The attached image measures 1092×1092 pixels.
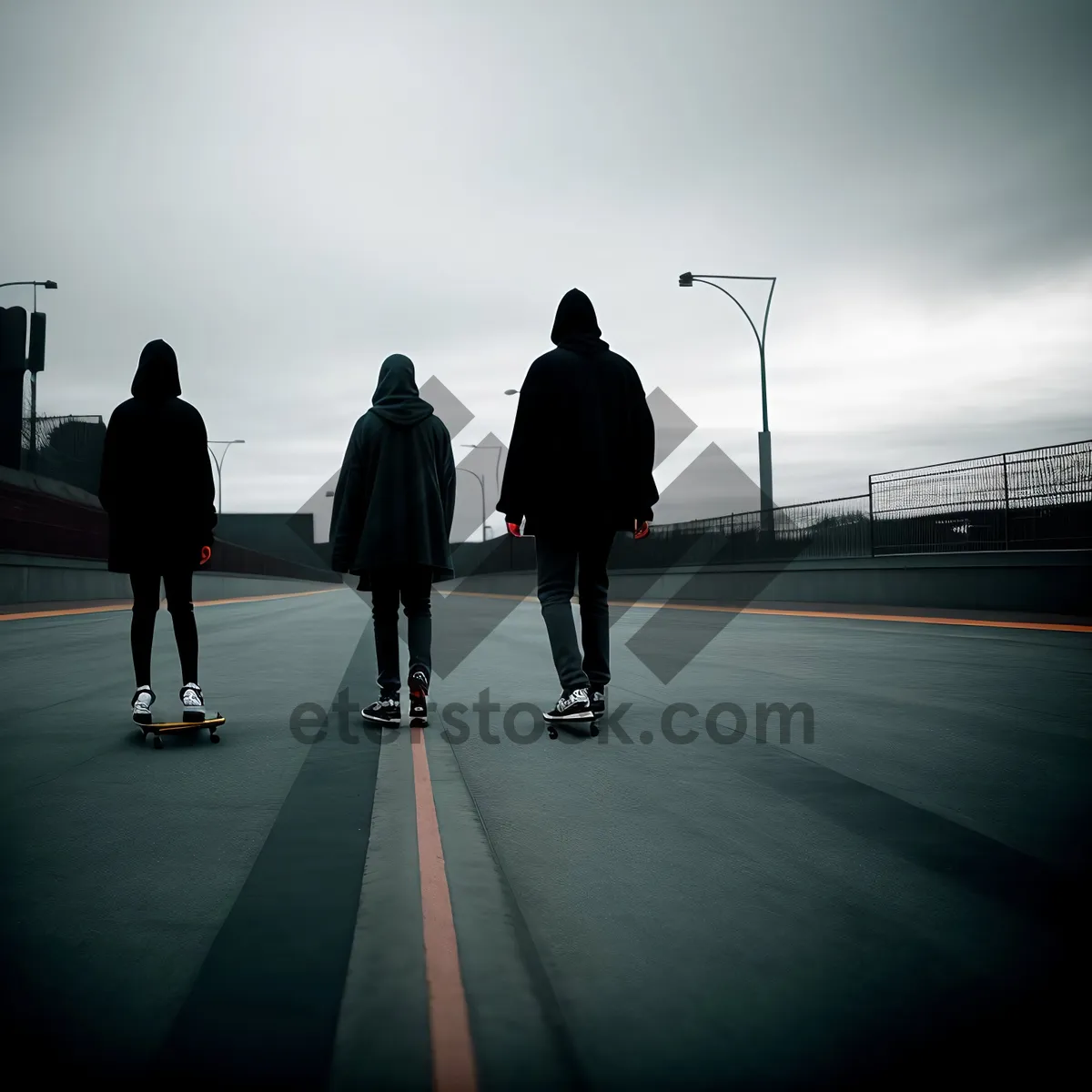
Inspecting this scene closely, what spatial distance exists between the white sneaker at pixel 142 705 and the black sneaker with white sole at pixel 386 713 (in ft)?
3.85

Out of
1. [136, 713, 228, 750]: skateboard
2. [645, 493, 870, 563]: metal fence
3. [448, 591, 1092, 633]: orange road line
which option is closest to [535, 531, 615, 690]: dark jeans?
[136, 713, 228, 750]: skateboard

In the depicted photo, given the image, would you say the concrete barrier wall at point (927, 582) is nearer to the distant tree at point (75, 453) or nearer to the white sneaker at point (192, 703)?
the white sneaker at point (192, 703)

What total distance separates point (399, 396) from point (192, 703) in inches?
83.5

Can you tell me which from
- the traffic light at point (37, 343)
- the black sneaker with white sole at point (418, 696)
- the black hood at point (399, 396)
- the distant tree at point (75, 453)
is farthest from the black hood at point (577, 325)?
the distant tree at point (75, 453)

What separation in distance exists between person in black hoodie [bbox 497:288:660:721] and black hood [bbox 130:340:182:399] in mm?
1956

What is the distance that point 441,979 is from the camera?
2340 mm

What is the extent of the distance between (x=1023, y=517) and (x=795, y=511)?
7228 mm

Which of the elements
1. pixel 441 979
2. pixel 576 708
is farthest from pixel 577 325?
pixel 441 979

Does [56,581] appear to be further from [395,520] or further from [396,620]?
[395,520]

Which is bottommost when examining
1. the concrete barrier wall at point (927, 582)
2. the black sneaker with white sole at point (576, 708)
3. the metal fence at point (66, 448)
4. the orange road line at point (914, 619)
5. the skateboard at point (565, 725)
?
the skateboard at point (565, 725)

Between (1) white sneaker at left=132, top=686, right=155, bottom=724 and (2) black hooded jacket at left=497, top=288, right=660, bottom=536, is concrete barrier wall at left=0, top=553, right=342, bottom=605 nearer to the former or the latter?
(1) white sneaker at left=132, top=686, right=155, bottom=724

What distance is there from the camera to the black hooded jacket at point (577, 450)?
562cm

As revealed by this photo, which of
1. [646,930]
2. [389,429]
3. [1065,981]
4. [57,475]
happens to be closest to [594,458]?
[389,429]

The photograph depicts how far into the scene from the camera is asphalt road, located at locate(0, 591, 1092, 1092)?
2010mm
